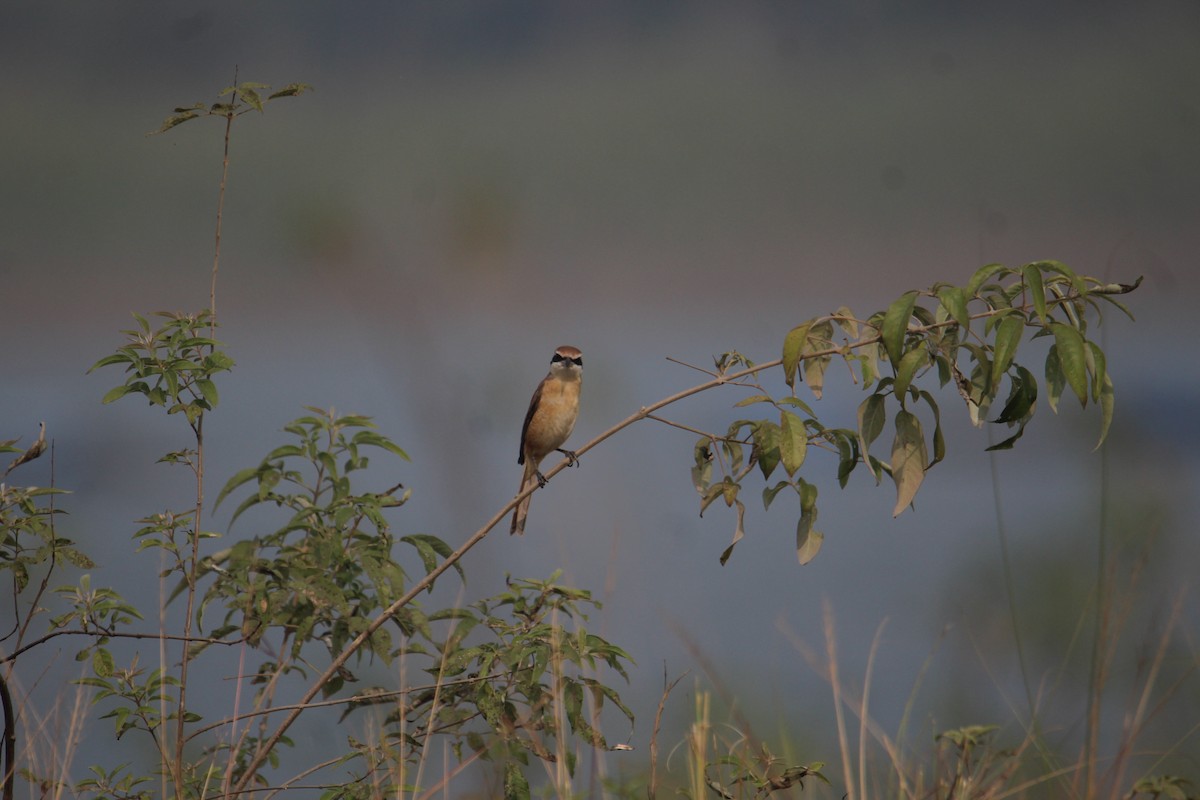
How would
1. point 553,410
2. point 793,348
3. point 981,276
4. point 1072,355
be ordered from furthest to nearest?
point 553,410 → point 793,348 → point 981,276 → point 1072,355

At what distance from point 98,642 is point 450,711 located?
3.03ft

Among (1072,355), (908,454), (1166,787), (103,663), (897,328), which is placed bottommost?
(1166,787)

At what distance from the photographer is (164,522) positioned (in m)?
2.68

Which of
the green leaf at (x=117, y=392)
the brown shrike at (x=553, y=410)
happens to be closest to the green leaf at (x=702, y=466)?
the green leaf at (x=117, y=392)

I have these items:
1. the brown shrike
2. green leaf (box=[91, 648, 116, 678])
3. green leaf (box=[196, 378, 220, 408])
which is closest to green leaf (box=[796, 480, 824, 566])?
green leaf (box=[196, 378, 220, 408])

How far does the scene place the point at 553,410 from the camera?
5238 millimetres

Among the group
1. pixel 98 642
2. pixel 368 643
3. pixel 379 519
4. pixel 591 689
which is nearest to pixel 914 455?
pixel 591 689

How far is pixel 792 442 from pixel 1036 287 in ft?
1.91

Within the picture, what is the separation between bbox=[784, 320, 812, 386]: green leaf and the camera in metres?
2.18

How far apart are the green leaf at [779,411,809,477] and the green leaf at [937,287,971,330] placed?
0.41 metres

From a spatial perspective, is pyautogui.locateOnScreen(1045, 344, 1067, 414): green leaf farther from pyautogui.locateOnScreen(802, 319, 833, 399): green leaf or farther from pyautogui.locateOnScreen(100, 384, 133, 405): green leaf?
pyautogui.locateOnScreen(100, 384, 133, 405): green leaf

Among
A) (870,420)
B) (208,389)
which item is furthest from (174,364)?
A: (870,420)

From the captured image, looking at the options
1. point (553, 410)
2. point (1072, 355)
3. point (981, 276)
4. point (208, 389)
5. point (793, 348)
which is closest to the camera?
point (1072, 355)

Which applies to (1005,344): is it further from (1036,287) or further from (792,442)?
(792,442)
